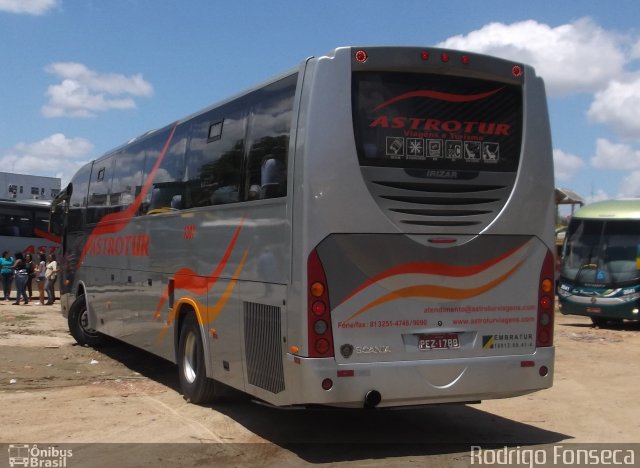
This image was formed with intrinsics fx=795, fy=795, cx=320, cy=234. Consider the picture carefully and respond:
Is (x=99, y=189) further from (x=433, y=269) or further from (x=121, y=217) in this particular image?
(x=433, y=269)

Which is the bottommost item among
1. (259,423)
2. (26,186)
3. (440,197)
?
(259,423)

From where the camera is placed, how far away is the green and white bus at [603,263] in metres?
20.7

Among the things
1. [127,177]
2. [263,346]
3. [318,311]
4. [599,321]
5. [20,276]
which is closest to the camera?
[318,311]

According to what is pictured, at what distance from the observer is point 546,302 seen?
26.1 ft

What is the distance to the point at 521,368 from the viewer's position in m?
7.70

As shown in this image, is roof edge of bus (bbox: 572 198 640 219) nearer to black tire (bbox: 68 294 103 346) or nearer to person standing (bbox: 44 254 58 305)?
black tire (bbox: 68 294 103 346)

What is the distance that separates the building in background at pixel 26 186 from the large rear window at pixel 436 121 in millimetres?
70481

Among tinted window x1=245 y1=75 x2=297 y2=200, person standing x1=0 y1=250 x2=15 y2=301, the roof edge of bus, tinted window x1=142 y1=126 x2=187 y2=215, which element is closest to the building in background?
person standing x1=0 y1=250 x2=15 y2=301

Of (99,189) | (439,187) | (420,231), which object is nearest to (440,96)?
(439,187)

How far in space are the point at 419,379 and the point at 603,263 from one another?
52.0 feet

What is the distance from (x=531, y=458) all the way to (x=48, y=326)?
14549 millimetres

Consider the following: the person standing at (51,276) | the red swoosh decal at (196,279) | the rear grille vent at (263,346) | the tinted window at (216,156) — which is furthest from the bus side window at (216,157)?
the person standing at (51,276)

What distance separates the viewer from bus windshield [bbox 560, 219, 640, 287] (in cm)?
2109

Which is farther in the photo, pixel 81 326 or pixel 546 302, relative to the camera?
pixel 81 326
